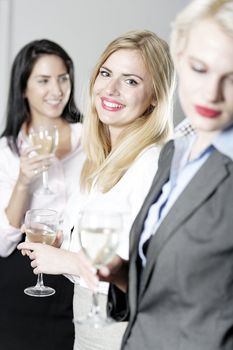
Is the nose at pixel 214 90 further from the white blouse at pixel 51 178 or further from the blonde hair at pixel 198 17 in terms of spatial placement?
the white blouse at pixel 51 178

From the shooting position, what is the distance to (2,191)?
8.18ft

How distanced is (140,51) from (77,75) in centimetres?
197

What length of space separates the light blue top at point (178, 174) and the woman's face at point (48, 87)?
159 centimetres

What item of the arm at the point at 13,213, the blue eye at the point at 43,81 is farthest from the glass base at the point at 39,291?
the blue eye at the point at 43,81

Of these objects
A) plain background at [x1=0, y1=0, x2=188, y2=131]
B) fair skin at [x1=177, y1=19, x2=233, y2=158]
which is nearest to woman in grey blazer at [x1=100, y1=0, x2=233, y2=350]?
fair skin at [x1=177, y1=19, x2=233, y2=158]

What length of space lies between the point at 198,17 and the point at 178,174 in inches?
11.1

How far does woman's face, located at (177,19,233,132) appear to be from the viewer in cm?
87

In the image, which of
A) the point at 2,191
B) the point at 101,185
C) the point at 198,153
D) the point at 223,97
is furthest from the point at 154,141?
the point at 2,191

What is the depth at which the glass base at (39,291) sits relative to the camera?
178cm

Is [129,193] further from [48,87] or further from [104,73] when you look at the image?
[48,87]

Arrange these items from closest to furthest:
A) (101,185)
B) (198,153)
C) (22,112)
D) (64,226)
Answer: (198,153) < (101,185) < (64,226) < (22,112)

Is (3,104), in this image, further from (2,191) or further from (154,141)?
(154,141)

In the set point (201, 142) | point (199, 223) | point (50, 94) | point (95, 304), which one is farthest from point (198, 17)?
point (50, 94)

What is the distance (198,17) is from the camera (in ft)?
2.97
